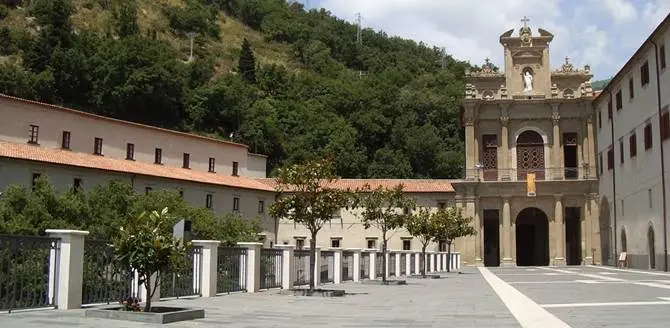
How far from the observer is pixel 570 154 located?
64.1 metres

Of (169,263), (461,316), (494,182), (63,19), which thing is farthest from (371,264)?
(63,19)

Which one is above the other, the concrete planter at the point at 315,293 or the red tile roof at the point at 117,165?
the red tile roof at the point at 117,165

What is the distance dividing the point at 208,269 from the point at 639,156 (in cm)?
3478

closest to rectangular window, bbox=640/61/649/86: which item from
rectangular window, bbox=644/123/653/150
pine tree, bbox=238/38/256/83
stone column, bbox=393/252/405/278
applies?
rectangular window, bbox=644/123/653/150

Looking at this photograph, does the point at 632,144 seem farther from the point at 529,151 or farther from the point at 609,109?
the point at 529,151

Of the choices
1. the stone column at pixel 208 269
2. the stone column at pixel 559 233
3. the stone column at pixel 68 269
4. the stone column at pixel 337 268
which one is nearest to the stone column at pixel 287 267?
the stone column at pixel 208 269

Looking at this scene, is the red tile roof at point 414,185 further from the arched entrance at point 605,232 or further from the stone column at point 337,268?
the stone column at point 337,268

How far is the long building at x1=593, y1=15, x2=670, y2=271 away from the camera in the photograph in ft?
129

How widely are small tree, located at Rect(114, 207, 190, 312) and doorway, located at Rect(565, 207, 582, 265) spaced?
183ft

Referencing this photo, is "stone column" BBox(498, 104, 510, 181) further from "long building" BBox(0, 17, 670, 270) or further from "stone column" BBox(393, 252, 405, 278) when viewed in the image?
"stone column" BBox(393, 252, 405, 278)

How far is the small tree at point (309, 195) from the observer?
853 inches

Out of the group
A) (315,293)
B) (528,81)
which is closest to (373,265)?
(315,293)

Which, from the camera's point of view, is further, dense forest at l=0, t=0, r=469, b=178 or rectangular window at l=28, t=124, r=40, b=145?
dense forest at l=0, t=0, r=469, b=178

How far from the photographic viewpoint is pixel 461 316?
14172 mm
